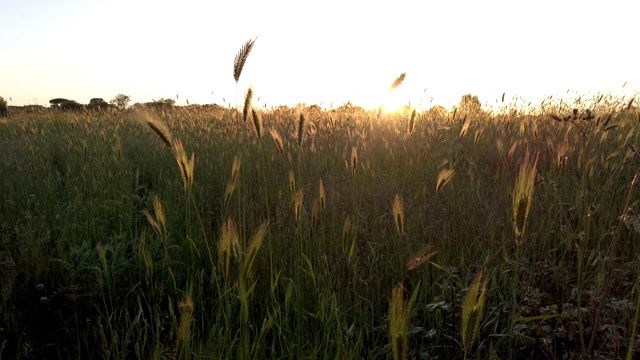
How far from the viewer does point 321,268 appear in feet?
6.06

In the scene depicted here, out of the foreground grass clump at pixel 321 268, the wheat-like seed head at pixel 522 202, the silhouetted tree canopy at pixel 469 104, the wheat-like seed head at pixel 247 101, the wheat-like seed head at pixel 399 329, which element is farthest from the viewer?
the silhouetted tree canopy at pixel 469 104

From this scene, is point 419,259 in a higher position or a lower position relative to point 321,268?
higher

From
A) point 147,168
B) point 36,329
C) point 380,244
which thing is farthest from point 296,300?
point 147,168

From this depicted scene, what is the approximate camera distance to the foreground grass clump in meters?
1.39

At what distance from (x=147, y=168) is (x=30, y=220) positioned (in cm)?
153

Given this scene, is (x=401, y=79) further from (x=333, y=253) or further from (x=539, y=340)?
(x=539, y=340)

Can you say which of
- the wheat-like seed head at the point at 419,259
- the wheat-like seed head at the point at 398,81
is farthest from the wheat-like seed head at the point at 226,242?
the wheat-like seed head at the point at 398,81

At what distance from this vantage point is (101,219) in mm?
2652

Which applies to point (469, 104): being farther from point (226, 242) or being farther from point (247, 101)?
point (226, 242)

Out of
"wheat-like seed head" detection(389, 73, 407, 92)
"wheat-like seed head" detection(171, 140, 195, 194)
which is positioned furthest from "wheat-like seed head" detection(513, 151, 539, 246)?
"wheat-like seed head" detection(389, 73, 407, 92)

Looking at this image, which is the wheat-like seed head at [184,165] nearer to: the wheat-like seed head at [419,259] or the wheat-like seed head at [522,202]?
the wheat-like seed head at [419,259]

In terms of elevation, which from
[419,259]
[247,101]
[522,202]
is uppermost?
[247,101]

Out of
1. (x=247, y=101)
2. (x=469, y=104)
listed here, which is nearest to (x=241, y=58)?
(x=247, y=101)

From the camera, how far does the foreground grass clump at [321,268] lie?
1389 mm
